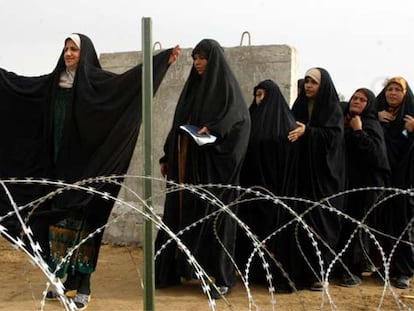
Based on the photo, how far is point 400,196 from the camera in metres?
5.45

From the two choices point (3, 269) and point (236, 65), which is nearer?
point (3, 269)

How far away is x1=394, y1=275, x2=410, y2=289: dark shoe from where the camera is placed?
17.5 ft

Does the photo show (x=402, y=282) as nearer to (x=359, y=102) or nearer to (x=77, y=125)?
(x=359, y=102)

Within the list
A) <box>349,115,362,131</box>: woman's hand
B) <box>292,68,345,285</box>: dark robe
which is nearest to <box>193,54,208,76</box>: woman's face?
<box>292,68,345,285</box>: dark robe

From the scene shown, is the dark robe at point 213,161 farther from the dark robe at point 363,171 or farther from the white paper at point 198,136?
the dark robe at point 363,171

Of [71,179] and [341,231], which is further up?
[71,179]

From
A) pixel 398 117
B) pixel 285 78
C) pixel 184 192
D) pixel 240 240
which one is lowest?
pixel 240 240

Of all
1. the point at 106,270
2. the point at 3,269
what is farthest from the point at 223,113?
the point at 3,269

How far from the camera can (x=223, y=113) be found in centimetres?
471

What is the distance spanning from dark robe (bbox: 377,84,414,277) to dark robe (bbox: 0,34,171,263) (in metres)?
2.36

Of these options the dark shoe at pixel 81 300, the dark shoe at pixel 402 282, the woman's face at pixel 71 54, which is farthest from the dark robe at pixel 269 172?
the woman's face at pixel 71 54

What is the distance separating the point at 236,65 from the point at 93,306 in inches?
120

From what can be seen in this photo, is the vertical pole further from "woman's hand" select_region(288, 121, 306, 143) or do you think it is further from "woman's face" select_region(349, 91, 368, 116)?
"woman's face" select_region(349, 91, 368, 116)

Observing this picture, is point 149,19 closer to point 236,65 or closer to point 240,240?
point 240,240
